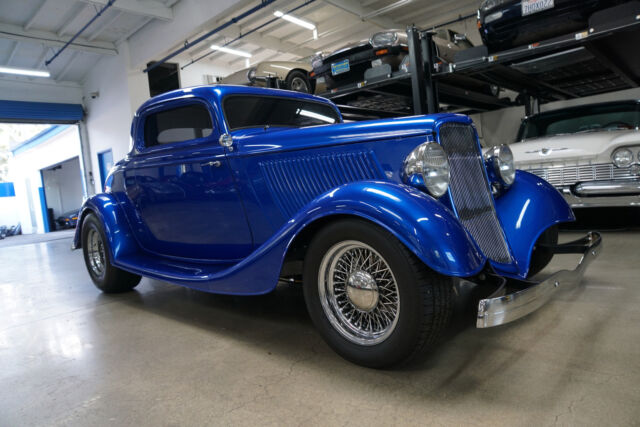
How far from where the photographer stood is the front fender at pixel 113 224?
131 inches

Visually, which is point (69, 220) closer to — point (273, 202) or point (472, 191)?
point (273, 202)

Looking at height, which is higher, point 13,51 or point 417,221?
point 13,51

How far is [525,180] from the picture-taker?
2.75 metres

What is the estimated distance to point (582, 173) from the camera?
4.47 metres

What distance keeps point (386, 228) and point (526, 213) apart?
1.24 m

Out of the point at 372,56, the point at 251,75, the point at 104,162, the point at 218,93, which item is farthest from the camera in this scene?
the point at 104,162

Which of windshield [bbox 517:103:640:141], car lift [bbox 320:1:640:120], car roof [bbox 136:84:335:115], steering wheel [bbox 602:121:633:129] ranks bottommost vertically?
steering wheel [bbox 602:121:633:129]

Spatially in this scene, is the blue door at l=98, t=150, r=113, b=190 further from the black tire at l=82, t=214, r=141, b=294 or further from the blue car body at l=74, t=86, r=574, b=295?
the blue car body at l=74, t=86, r=574, b=295

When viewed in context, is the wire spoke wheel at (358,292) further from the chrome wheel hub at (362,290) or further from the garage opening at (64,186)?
the garage opening at (64,186)

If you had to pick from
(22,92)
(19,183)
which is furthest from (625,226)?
(19,183)

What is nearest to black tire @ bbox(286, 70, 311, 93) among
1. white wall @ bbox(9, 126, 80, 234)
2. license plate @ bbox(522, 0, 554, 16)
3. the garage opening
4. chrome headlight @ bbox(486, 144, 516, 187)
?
license plate @ bbox(522, 0, 554, 16)

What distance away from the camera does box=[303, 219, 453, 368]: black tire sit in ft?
5.46

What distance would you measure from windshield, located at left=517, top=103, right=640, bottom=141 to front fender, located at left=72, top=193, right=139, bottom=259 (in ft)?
16.4

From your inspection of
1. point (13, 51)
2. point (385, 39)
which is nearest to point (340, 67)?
point (385, 39)
